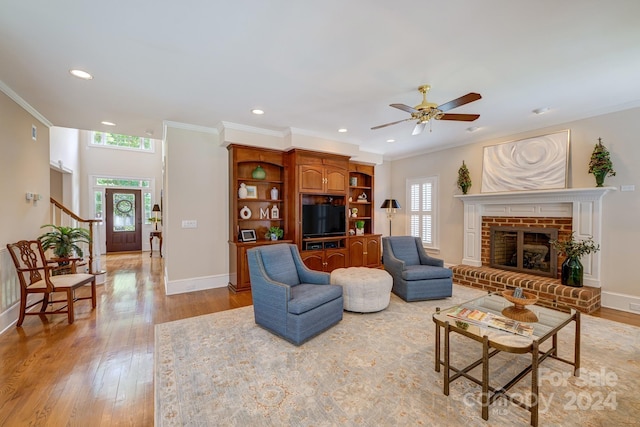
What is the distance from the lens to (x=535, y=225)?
14.8 feet

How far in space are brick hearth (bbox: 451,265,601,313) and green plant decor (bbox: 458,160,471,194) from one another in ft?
5.02

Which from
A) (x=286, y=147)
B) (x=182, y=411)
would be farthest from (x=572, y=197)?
(x=182, y=411)

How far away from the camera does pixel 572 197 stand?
4.05m

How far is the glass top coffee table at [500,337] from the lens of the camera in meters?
1.76

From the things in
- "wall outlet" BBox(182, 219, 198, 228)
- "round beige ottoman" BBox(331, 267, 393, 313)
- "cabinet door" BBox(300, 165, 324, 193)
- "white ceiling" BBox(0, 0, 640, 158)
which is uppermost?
"white ceiling" BBox(0, 0, 640, 158)

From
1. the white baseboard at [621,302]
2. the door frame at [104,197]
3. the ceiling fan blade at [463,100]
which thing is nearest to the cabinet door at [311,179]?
the ceiling fan blade at [463,100]

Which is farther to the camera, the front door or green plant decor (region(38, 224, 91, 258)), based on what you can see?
the front door

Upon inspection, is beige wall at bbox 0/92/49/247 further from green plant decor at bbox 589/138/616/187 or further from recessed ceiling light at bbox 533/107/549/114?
green plant decor at bbox 589/138/616/187

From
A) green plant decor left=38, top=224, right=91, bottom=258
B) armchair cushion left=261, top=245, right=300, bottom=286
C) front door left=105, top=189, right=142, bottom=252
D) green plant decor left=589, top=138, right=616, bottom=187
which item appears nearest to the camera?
armchair cushion left=261, top=245, right=300, bottom=286

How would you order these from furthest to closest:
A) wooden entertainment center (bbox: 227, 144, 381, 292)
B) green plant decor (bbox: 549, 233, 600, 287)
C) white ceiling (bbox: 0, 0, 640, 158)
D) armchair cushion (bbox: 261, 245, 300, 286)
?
1. wooden entertainment center (bbox: 227, 144, 381, 292)
2. green plant decor (bbox: 549, 233, 600, 287)
3. armchair cushion (bbox: 261, 245, 300, 286)
4. white ceiling (bbox: 0, 0, 640, 158)

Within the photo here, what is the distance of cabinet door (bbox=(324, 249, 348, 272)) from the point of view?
17.2 feet

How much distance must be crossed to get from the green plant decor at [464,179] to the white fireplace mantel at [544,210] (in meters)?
0.20

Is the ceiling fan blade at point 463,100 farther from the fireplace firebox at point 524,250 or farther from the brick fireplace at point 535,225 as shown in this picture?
the fireplace firebox at point 524,250

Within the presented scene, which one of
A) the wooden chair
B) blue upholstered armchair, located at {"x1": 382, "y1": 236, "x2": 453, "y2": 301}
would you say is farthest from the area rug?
the wooden chair
